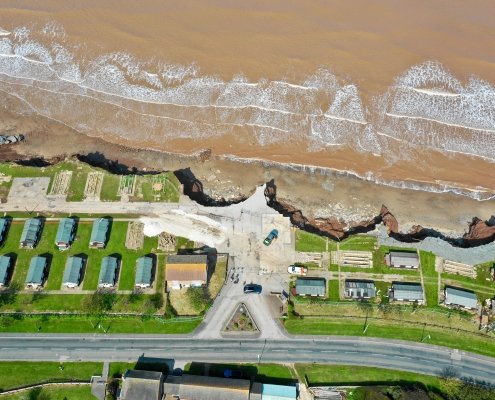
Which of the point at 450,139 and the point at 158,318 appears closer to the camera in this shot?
the point at 158,318

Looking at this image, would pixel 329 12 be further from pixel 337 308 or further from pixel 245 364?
pixel 245 364

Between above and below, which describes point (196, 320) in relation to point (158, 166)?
below

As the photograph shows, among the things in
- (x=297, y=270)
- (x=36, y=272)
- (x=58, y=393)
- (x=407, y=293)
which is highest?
(x=297, y=270)

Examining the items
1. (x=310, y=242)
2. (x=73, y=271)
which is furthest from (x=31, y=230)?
(x=310, y=242)

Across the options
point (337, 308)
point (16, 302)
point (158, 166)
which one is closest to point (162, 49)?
point (158, 166)

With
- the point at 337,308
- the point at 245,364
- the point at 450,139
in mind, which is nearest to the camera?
the point at 245,364

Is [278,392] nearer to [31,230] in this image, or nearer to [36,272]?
[36,272]

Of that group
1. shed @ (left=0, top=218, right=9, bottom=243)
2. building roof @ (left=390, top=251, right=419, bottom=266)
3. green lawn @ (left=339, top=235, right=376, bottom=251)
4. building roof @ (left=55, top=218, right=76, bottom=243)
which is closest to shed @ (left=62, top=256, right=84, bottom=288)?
building roof @ (left=55, top=218, right=76, bottom=243)

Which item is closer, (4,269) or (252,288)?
(252,288)

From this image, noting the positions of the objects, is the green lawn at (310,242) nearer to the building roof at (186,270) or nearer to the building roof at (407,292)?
the building roof at (407,292)
